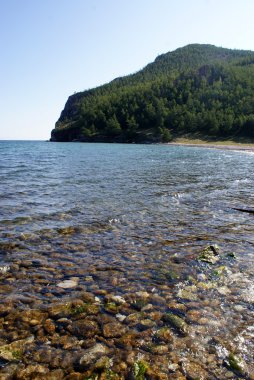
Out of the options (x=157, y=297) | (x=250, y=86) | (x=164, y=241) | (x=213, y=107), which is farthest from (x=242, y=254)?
(x=250, y=86)

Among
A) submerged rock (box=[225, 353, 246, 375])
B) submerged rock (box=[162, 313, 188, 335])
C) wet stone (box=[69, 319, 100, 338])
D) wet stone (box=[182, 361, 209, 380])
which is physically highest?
wet stone (box=[69, 319, 100, 338])

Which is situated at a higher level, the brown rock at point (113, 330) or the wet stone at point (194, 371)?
the brown rock at point (113, 330)

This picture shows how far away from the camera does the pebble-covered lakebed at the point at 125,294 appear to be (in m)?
5.12

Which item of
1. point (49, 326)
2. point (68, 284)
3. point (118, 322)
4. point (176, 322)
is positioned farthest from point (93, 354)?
point (68, 284)

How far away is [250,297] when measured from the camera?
7.18 meters

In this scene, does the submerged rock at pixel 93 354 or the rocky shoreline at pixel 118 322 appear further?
the submerged rock at pixel 93 354

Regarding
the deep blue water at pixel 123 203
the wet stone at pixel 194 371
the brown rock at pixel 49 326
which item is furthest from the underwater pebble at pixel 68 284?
the deep blue water at pixel 123 203

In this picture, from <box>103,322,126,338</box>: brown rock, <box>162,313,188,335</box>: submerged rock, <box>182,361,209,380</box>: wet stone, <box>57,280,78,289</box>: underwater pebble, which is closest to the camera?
<box>182,361,209,380</box>: wet stone

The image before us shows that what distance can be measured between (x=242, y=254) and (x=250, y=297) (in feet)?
9.67

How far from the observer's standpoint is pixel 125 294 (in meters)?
7.35

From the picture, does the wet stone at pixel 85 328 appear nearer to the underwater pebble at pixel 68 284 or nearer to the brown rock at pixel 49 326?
the brown rock at pixel 49 326

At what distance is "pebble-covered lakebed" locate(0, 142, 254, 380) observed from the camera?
512cm

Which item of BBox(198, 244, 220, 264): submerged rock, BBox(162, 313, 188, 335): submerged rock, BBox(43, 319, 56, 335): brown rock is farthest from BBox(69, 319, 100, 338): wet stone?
BBox(198, 244, 220, 264): submerged rock

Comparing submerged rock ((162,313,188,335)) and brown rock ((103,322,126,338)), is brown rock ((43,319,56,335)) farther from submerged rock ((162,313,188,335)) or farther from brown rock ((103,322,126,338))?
submerged rock ((162,313,188,335))
